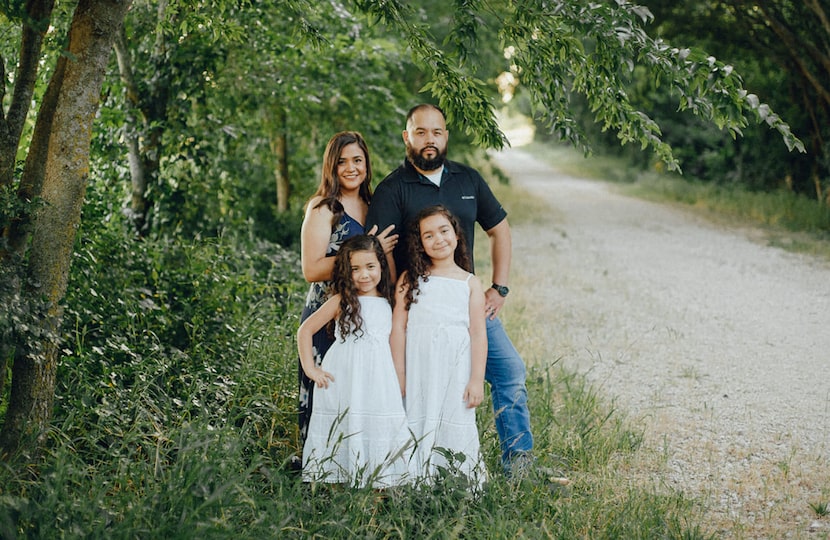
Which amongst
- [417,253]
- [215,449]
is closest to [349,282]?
[417,253]

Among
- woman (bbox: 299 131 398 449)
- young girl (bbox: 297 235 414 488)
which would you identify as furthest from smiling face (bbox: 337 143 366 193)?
young girl (bbox: 297 235 414 488)

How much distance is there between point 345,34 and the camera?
27.4ft

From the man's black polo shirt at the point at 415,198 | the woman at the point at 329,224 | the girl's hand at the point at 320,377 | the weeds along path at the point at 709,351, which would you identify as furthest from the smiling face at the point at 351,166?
Answer: the weeds along path at the point at 709,351

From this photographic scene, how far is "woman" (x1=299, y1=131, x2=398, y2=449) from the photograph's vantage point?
3857 millimetres

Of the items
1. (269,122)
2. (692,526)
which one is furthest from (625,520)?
(269,122)

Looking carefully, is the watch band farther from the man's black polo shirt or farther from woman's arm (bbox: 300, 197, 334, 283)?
woman's arm (bbox: 300, 197, 334, 283)

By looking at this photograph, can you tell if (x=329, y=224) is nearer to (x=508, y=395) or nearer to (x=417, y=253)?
(x=417, y=253)

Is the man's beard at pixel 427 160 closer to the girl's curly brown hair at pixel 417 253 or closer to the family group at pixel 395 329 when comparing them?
the family group at pixel 395 329

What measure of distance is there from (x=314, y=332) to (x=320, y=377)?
237mm

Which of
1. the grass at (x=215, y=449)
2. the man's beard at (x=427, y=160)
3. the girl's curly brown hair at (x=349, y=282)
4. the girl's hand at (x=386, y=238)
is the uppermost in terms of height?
the man's beard at (x=427, y=160)

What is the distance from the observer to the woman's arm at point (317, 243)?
3842 millimetres

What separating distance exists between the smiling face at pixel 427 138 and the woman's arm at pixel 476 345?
646 mm

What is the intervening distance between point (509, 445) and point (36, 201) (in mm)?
2615

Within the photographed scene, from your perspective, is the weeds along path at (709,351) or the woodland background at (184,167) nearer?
the woodland background at (184,167)
